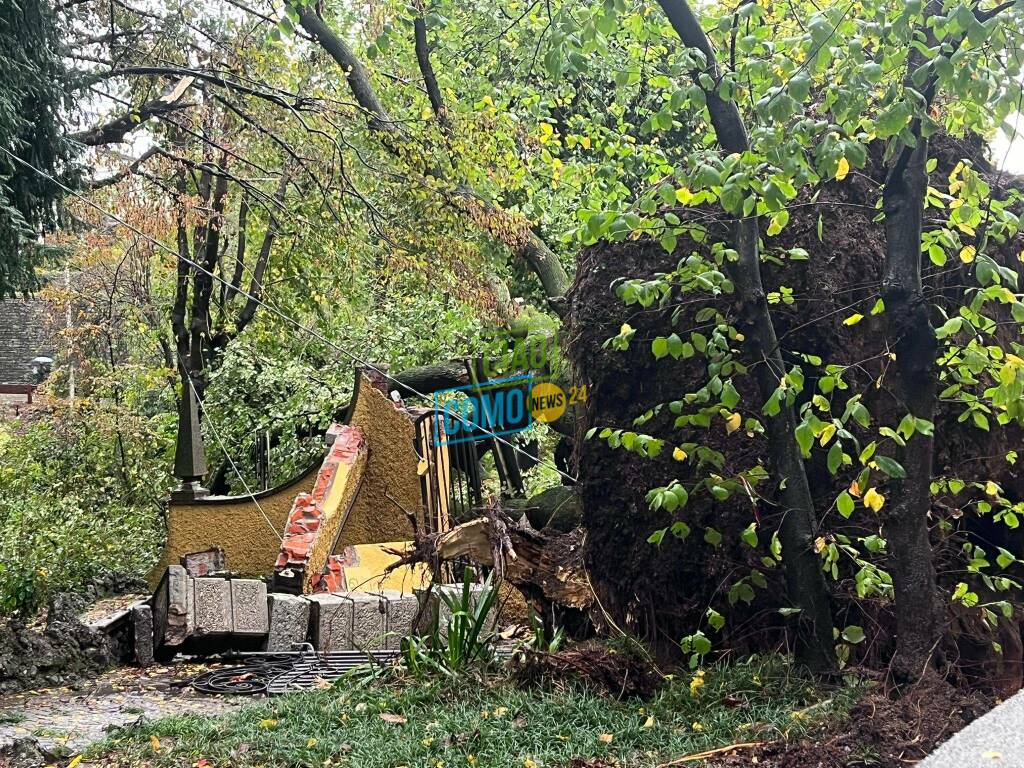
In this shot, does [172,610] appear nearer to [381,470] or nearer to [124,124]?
[381,470]

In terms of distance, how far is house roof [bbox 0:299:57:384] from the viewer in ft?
108

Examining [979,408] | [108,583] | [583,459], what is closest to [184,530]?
[108,583]

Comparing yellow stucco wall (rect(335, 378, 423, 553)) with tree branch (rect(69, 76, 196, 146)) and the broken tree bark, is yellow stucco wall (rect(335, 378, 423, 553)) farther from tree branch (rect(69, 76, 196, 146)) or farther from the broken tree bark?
the broken tree bark

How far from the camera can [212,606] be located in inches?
356

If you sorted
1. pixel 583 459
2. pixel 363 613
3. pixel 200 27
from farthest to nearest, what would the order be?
pixel 200 27 → pixel 363 613 → pixel 583 459

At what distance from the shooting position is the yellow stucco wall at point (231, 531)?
11.4 metres

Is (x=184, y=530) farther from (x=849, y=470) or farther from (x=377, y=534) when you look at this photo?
(x=849, y=470)

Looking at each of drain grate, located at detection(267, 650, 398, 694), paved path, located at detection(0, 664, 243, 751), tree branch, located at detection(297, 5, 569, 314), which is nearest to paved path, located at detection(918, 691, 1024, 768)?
paved path, located at detection(0, 664, 243, 751)

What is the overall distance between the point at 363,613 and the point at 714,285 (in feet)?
17.0

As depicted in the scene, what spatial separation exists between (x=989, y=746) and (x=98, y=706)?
21.2ft

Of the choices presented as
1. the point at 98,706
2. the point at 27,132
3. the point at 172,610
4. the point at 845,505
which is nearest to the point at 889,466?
the point at 845,505

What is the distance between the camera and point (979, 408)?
15.1ft

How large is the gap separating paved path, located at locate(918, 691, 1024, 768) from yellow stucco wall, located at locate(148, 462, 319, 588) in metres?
9.21

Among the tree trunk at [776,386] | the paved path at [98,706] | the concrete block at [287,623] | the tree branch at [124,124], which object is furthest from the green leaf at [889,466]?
the tree branch at [124,124]
